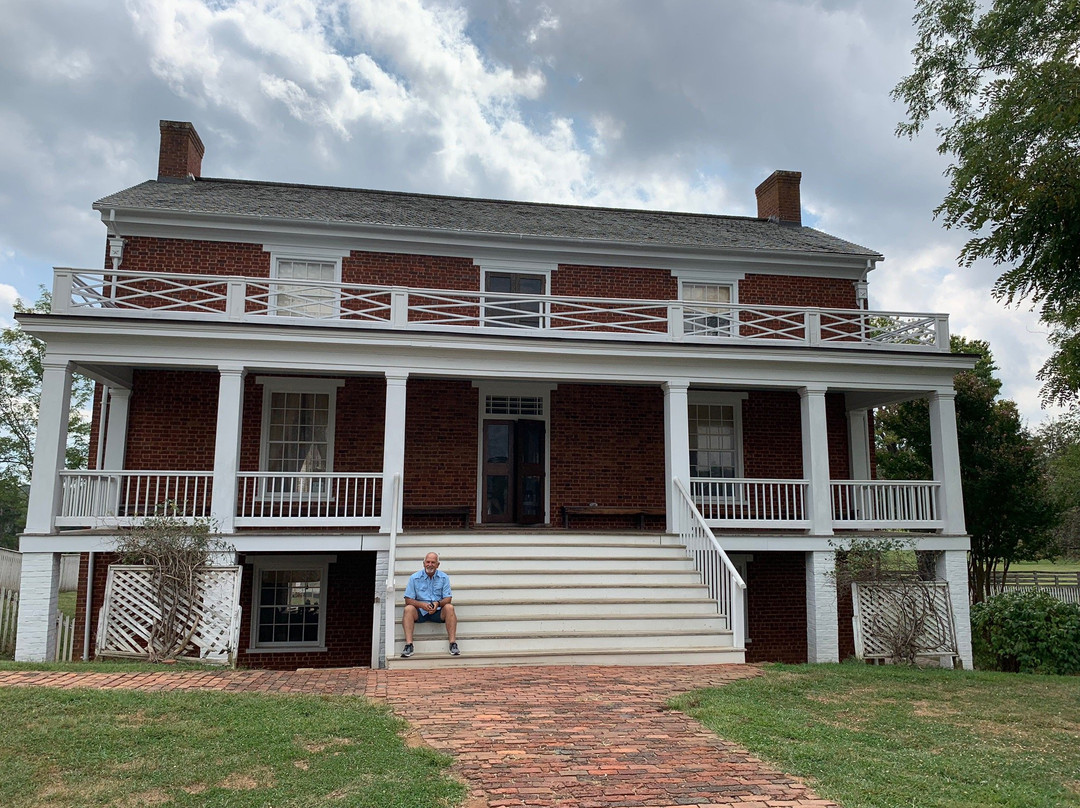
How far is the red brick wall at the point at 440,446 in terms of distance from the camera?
15.7 m

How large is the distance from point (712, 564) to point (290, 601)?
25.6 feet

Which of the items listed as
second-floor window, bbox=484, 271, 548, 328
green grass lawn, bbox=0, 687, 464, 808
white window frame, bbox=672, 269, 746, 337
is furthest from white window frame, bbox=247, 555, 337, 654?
white window frame, bbox=672, 269, 746, 337

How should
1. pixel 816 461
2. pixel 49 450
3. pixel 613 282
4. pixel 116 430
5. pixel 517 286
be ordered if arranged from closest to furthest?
1. pixel 49 450
2. pixel 816 461
3. pixel 116 430
4. pixel 517 286
5. pixel 613 282

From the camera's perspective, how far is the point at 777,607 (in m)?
16.4

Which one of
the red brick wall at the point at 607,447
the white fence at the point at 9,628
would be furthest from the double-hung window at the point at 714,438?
the white fence at the point at 9,628

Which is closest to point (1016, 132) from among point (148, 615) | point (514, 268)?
point (514, 268)

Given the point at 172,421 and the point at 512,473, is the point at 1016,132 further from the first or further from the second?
the point at 172,421

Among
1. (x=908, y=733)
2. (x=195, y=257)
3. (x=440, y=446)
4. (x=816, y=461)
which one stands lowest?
(x=908, y=733)

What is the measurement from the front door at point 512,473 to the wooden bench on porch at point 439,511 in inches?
31.1

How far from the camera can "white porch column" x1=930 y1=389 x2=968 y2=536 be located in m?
14.4

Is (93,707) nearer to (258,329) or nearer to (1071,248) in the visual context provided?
(258,329)

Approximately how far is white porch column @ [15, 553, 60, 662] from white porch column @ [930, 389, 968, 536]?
1437 cm

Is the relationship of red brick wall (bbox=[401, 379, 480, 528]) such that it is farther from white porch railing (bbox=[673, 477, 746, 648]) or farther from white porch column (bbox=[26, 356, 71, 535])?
white porch column (bbox=[26, 356, 71, 535])

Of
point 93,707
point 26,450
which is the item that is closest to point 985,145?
point 93,707
